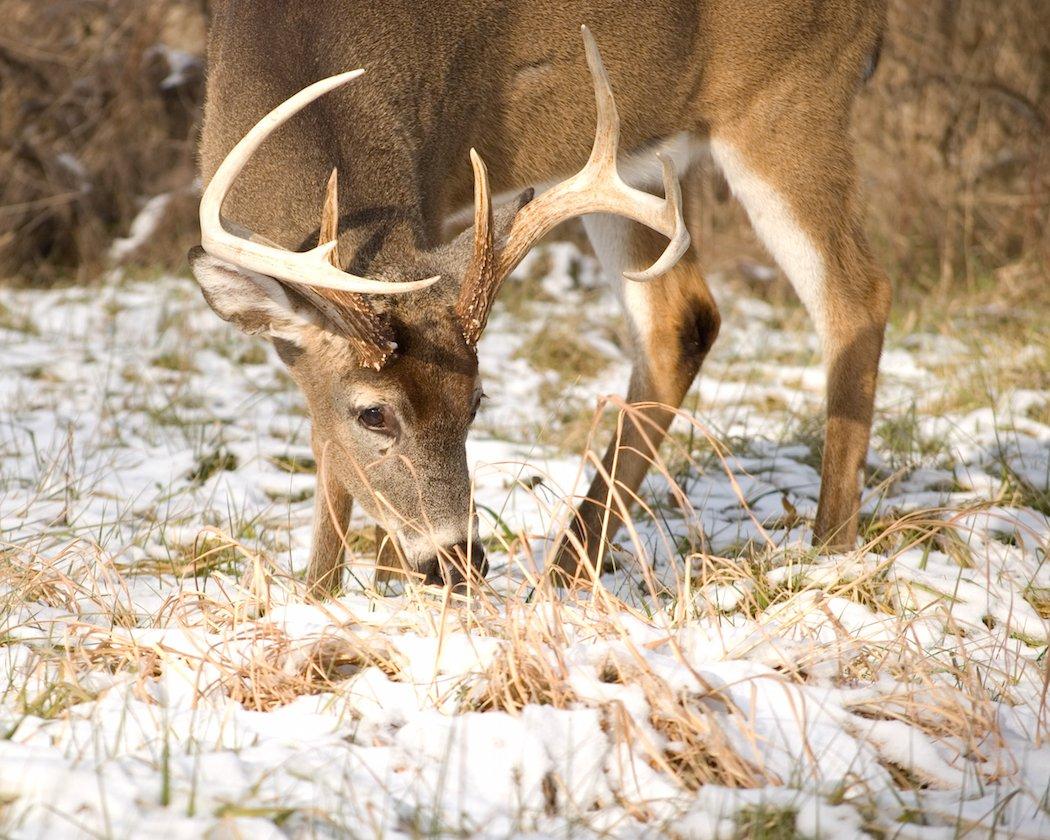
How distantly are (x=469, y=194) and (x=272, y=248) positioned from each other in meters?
1.24

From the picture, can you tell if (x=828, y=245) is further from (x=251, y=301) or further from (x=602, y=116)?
(x=251, y=301)

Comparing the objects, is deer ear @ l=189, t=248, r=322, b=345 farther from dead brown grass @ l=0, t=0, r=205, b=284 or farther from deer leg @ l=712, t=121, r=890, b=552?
dead brown grass @ l=0, t=0, r=205, b=284

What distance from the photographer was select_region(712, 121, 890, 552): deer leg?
14.1ft

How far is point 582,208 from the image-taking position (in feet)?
11.3

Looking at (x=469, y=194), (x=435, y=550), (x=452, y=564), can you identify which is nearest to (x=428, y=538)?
(x=435, y=550)

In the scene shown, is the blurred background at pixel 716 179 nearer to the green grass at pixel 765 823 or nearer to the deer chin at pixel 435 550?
the deer chin at pixel 435 550

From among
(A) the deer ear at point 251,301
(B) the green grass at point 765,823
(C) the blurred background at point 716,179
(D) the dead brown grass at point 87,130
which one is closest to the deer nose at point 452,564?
(A) the deer ear at point 251,301

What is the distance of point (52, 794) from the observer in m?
2.03

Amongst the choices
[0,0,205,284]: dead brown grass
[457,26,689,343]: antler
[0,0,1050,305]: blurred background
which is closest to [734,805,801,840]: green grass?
[457,26,689,343]: antler

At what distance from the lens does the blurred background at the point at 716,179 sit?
847cm

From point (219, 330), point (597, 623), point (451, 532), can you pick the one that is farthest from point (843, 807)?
point (219, 330)

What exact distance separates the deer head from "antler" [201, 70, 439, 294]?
90 millimetres

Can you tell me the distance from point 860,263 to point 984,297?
3707 millimetres

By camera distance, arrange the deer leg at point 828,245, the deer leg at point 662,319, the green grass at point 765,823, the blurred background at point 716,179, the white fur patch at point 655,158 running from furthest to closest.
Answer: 1. the blurred background at point 716,179
2. the deer leg at point 662,319
3. the white fur patch at point 655,158
4. the deer leg at point 828,245
5. the green grass at point 765,823
